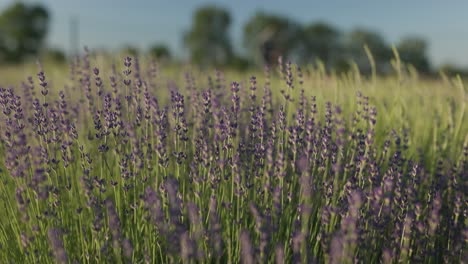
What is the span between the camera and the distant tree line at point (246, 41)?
43403 mm

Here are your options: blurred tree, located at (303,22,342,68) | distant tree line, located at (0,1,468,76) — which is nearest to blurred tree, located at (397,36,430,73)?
distant tree line, located at (0,1,468,76)

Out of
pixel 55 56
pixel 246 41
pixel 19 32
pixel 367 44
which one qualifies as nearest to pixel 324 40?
pixel 367 44

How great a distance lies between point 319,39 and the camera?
54000 mm

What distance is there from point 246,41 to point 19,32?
2413cm

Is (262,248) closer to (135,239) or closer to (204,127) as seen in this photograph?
(135,239)

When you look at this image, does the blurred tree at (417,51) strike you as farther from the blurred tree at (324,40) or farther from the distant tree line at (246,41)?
the blurred tree at (324,40)

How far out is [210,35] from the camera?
161 ft

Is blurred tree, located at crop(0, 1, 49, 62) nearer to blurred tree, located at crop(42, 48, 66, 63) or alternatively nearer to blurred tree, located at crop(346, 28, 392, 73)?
blurred tree, located at crop(42, 48, 66, 63)

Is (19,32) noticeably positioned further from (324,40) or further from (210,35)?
(324,40)

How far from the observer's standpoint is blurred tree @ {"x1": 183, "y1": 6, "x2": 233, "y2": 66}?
48.8 m

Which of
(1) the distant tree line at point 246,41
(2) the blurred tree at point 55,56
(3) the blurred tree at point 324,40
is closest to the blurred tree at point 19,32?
(1) the distant tree line at point 246,41

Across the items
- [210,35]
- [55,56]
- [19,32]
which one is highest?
[210,35]

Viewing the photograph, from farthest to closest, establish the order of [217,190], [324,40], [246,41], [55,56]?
[324,40], [246,41], [55,56], [217,190]

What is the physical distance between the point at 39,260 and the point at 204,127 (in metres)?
1.09
